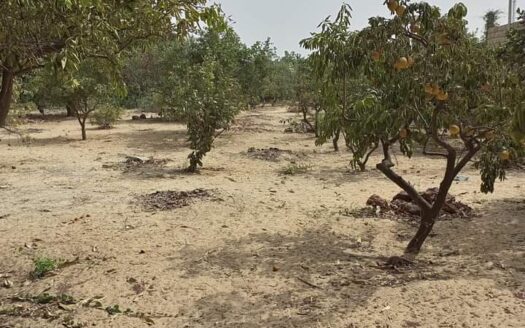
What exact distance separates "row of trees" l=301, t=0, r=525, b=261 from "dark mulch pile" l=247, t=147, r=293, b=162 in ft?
26.1

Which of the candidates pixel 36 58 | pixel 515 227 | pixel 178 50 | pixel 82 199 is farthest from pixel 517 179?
pixel 178 50

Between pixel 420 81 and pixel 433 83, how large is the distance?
0.15 m

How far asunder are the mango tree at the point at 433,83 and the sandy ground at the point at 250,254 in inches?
49.6

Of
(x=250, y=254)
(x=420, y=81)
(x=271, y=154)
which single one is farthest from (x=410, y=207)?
(x=271, y=154)

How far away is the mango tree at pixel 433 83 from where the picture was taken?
402 centimetres

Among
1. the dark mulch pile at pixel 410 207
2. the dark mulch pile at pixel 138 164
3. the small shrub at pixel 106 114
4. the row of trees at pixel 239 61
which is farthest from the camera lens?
the row of trees at pixel 239 61

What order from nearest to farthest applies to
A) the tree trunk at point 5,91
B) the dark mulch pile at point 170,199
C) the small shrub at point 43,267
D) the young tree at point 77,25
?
the young tree at point 77,25 → the tree trunk at point 5,91 → the small shrub at point 43,267 → the dark mulch pile at point 170,199

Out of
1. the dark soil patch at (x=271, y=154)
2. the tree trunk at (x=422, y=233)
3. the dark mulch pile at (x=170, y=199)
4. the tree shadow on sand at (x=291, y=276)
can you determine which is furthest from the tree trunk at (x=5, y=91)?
the dark soil patch at (x=271, y=154)

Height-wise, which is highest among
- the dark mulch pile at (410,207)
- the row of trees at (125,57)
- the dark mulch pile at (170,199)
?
the row of trees at (125,57)

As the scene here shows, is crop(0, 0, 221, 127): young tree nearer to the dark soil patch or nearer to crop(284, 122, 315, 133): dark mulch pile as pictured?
the dark soil patch

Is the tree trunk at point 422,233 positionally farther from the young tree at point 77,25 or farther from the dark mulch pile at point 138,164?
the dark mulch pile at point 138,164

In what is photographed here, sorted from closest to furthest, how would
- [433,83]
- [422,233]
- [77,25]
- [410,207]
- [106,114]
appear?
[77,25] → [433,83] → [422,233] → [410,207] → [106,114]

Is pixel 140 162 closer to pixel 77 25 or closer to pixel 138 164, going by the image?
pixel 138 164

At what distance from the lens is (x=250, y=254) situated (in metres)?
5.37
